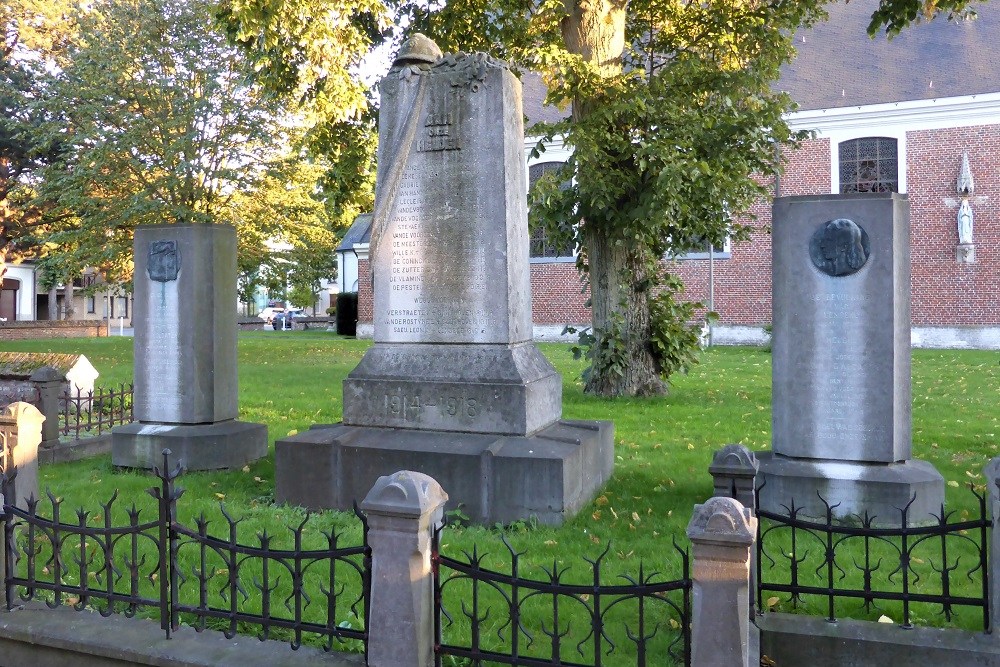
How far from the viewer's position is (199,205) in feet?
67.1

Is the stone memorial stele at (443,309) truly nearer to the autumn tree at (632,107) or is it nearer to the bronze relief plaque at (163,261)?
the bronze relief plaque at (163,261)

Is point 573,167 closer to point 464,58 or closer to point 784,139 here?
point 784,139

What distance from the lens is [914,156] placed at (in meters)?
25.2

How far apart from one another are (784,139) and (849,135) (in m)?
14.9

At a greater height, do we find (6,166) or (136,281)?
(6,166)

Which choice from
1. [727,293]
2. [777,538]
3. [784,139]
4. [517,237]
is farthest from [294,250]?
[777,538]

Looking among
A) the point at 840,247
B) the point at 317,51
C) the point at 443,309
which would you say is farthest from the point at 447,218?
the point at 317,51

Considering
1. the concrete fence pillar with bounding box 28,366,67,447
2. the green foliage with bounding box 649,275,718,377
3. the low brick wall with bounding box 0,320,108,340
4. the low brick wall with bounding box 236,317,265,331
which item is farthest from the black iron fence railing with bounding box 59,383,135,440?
the low brick wall with bounding box 236,317,265,331

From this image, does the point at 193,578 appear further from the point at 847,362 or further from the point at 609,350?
the point at 609,350

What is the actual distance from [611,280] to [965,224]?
53.3 ft

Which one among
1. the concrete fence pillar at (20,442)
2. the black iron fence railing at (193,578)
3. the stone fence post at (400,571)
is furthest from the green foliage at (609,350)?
the stone fence post at (400,571)

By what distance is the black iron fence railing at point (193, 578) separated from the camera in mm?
3648

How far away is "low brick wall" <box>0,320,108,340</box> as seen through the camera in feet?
120

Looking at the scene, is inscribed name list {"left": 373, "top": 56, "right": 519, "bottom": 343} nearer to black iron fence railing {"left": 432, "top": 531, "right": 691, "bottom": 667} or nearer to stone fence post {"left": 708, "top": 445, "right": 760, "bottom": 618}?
black iron fence railing {"left": 432, "top": 531, "right": 691, "bottom": 667}
